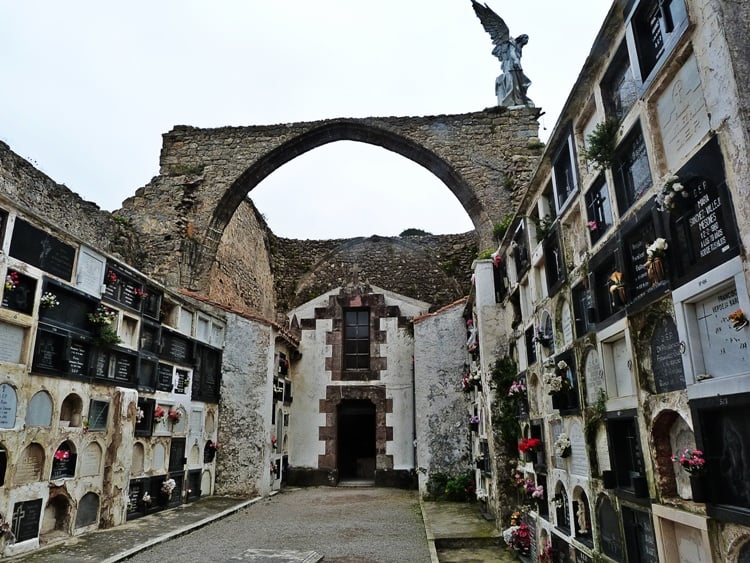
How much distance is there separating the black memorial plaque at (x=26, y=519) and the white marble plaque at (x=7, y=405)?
2.79ft

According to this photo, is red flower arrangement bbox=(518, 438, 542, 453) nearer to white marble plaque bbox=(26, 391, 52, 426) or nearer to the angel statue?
white marble plaque bbox=(26, 391, 52, 426)

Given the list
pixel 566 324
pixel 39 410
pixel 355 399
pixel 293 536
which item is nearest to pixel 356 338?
pixel 355 399

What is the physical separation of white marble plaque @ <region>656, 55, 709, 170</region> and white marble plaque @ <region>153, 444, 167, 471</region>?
7.87 meters

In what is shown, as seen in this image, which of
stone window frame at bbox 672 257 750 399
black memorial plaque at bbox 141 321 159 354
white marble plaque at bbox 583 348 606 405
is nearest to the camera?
stone window frame at bbox 672 257 750 399

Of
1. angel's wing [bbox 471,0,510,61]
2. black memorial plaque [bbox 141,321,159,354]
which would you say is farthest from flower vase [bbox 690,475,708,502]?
angel's wing [bbox 471,0,510,61]

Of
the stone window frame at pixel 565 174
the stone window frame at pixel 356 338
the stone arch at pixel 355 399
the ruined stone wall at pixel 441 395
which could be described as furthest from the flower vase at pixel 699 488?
the stone window frame at pixel 356 338

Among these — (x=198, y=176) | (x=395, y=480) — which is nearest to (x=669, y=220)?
(x=395, y=480)

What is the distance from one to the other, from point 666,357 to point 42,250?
616 cm

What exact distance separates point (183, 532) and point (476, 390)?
16.7ft

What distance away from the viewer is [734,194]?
7.84 ft

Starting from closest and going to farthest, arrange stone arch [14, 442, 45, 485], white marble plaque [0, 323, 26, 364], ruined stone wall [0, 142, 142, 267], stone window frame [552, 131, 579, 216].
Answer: stone window frame [552, 131, 579, 216], white marble plaque [0, 323, 26, 364], stone arch [14, 442, 45, 485], ruined stone wall [0, 142, 142, 267]

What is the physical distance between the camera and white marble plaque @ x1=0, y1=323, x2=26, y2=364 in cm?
544

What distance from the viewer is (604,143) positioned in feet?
12.5

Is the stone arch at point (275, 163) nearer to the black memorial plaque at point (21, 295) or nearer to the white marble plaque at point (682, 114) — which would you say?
the black memorial plaque at point (21, 295)
